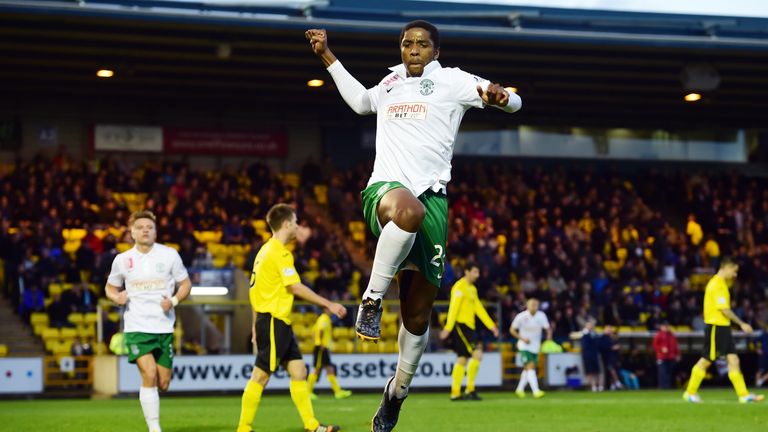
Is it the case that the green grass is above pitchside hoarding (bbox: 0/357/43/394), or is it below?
below

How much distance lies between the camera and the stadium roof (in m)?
25.0

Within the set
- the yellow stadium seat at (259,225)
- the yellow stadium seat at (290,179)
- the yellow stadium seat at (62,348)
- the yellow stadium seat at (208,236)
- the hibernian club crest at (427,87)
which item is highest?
the yellow stadium seat at (290,179)

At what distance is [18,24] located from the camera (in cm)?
2531

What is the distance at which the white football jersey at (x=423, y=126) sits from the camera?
24.3ft

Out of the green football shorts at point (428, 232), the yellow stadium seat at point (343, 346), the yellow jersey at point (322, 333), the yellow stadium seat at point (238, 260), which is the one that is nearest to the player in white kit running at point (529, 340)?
the yellow jersey at point (322, 333)

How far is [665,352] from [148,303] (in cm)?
1818

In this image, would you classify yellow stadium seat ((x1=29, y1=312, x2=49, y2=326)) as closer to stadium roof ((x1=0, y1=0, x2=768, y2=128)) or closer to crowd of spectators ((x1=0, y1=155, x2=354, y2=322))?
crowd of spectators ((x1=0, y1=155, x2=354, y2=322))

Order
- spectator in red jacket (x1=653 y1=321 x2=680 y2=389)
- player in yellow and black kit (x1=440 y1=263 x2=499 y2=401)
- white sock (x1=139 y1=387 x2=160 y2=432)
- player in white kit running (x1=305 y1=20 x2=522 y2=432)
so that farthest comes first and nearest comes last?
spectator in red jacket (x1=653 y1=321 x2=680 y2=389)
player in yellow and black kit (x1=440 y1=263 x2=499 y2=401)
white sock (x1=139 y1=387 x2=160 y2=432)
player in white kit running (x1=305 y1=20 x2=522 y2=432)

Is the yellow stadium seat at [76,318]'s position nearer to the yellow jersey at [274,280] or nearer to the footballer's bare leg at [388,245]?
the yellow jersey at [274,280]

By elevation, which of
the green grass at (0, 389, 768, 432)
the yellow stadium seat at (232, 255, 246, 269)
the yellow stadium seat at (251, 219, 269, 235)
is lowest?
the green grass at (0, 389, 768, 432)

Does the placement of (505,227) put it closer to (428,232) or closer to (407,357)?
(407,357)

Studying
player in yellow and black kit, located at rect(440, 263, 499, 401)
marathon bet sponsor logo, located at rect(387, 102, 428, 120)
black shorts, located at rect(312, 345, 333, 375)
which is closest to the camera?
marathon bet sponsor logo, located at rect(387, 102, 428, 120)

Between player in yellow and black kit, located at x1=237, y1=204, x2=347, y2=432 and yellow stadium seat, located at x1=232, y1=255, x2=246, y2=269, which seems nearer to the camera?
player in yellow and black kit, located at x1=237, y1=204, x2=347, y2=432

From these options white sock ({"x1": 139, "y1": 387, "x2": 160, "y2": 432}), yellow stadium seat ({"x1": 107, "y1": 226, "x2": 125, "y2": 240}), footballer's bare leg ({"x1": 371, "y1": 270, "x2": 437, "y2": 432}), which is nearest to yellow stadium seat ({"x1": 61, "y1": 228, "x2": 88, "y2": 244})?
yellow stadium seat ({"x1": 107, "y1": 226, "x2": 125, "y2": 240})
